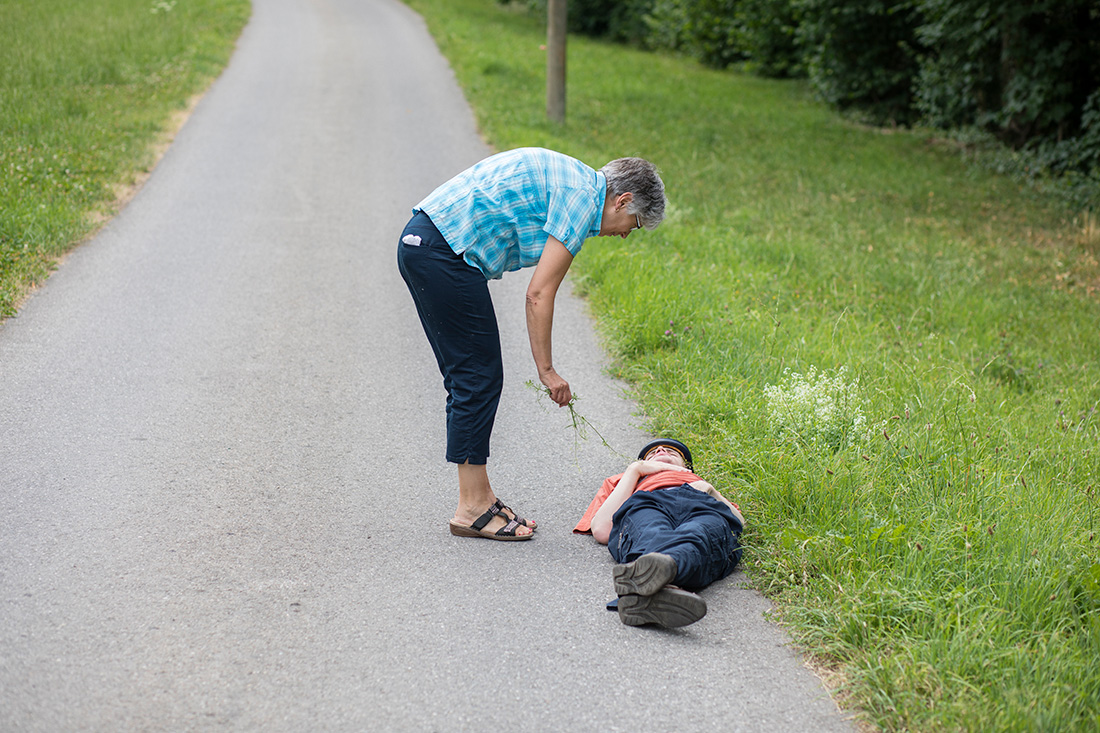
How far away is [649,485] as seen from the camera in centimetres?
401

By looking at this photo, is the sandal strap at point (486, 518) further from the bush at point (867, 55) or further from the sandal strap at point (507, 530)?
the bush at point (867, 55)

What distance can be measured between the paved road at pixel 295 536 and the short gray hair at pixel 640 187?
148 cm

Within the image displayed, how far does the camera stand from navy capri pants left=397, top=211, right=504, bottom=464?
3.54 metres

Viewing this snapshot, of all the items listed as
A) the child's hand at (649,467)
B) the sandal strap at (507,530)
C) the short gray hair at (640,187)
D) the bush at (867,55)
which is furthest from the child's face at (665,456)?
the bush at (867,55)

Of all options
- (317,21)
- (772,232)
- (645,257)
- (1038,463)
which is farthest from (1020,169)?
(317,21)

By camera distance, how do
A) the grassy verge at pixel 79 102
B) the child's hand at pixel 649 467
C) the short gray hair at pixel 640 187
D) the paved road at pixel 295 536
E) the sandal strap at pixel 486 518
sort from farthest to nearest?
the grassy verge at pixel 79 102 < the child's hand at pixel 649 467 < the sandal strap at pixel 486 518 < the short gray hair at pixel 640 187 < the paved road at pixel 295 536

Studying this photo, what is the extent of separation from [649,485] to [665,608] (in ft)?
2.62

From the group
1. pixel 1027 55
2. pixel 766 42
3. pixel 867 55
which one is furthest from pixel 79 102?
pixel 766 42

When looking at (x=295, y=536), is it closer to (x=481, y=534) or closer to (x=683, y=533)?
(x=481, y=534)

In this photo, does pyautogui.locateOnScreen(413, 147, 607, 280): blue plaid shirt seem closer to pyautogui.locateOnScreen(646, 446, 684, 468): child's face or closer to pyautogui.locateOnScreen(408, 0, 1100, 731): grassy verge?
pyautogui.locateOnScreen(646, 446, 684, 468): child's face

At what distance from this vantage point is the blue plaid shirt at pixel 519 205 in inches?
136

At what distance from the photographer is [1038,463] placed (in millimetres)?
4711

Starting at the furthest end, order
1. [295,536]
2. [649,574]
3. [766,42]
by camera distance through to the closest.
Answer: [766,42] < [295,536] < [649,574]

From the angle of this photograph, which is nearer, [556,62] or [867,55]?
[556,62]
